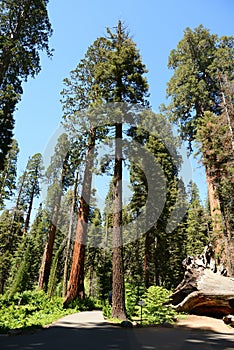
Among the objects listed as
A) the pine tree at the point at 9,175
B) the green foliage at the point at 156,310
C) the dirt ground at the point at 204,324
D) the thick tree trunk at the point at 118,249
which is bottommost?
the dirt ground at the point at 204,324

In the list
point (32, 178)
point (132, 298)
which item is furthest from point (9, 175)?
point (132, 298)

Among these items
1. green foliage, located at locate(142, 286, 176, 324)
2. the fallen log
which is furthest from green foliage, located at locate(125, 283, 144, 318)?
the fallen log

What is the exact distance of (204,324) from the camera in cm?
729

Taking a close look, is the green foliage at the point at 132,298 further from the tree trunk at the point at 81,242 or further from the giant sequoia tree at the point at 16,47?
the giant sequoia tree at the point at 16,47

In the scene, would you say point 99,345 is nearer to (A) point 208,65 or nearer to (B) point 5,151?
(B) point 5,151

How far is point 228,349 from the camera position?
3918 millimetres

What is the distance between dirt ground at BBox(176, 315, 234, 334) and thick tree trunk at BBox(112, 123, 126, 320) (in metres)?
1.94

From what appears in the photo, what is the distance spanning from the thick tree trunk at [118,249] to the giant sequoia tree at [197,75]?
7967mm

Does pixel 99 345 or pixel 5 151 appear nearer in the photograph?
pixel 99 345

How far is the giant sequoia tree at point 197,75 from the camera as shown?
1673cm

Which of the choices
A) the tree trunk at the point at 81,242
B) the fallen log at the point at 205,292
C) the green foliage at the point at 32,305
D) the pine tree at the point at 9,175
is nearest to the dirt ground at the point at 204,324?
the fallen log at the point at 205,292

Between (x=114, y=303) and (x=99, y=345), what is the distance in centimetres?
434

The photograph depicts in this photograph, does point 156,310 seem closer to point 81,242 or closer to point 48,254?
point 81,242

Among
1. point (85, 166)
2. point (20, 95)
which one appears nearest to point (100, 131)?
point (85, 166)
